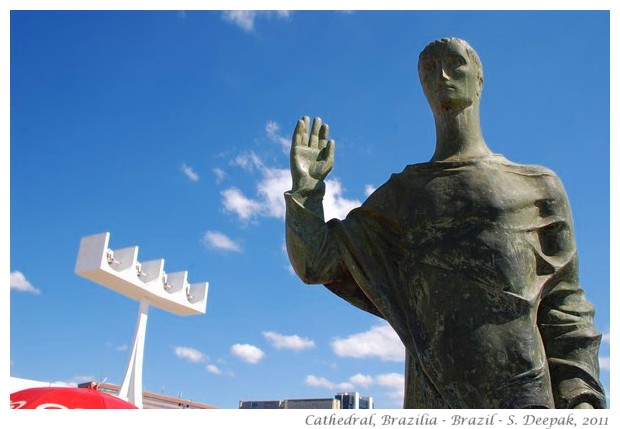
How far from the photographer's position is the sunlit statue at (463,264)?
3420mm

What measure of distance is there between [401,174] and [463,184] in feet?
1.62

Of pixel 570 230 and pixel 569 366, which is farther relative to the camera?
pixel 570 230

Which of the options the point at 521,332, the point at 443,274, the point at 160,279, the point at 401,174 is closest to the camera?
the point at 521,332

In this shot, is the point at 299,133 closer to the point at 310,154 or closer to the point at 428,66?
the point at 310,154

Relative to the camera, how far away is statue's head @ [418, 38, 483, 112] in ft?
13.6

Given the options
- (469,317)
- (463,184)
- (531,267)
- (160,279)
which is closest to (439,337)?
(469,317)

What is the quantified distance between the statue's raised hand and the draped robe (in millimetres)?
289

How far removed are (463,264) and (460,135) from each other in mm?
985

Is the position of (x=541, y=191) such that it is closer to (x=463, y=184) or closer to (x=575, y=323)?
(x=463, y=184)

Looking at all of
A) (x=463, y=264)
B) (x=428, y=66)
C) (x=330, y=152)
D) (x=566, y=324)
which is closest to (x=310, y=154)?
(x=330, y=152)

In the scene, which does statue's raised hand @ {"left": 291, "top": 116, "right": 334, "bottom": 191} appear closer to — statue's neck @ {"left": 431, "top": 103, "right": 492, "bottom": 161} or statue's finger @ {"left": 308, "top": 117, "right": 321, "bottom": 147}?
statue's finger @ {"left": 308, "top": 117, "right": 321, "bottom": 147}

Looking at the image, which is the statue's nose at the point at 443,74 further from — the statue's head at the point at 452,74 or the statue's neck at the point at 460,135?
the statue's neck at the point at 460,135

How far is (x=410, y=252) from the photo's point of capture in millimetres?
3877

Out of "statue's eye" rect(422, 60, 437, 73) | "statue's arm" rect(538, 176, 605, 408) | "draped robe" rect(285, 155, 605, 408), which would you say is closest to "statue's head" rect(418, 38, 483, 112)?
"statue's eye" rect(422, 60, 437, 73)
